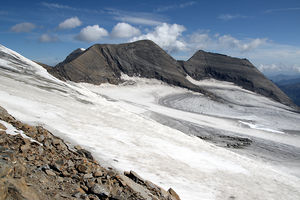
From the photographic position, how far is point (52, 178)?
21.0ft

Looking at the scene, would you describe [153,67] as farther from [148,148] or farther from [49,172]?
[49,172]

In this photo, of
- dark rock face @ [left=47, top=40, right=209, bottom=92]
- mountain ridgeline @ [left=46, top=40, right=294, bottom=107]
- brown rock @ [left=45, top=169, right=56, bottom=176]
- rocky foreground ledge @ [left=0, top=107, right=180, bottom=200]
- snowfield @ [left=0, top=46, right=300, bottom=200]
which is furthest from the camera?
mountain ridgeline @ [left=46, top=40, right=294, bottom=107]

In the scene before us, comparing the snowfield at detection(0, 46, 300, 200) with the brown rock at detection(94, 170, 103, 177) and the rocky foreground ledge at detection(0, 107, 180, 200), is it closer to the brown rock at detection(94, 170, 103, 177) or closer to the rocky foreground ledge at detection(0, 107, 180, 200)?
the rocky foreground ledge at detection(0, 107, 180, 200)

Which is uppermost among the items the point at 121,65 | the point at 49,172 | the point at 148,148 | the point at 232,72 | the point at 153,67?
the point at 232,72

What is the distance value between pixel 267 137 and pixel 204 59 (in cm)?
7833

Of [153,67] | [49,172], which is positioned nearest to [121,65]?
[153,67]

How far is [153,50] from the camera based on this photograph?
9081cm

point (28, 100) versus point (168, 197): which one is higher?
point (28, 100)

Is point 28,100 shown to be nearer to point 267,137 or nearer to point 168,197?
point 168,197

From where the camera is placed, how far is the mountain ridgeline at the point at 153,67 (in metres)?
67.7

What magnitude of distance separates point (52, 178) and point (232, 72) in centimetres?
10094

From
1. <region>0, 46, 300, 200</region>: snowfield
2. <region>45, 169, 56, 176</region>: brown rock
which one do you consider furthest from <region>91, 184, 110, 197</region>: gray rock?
<region>0, 46, 300, 200</region>: snowfield

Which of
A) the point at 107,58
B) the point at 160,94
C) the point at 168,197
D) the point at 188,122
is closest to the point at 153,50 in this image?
the point at 107,58

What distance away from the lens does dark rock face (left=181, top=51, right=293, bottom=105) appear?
90119 millimetres
